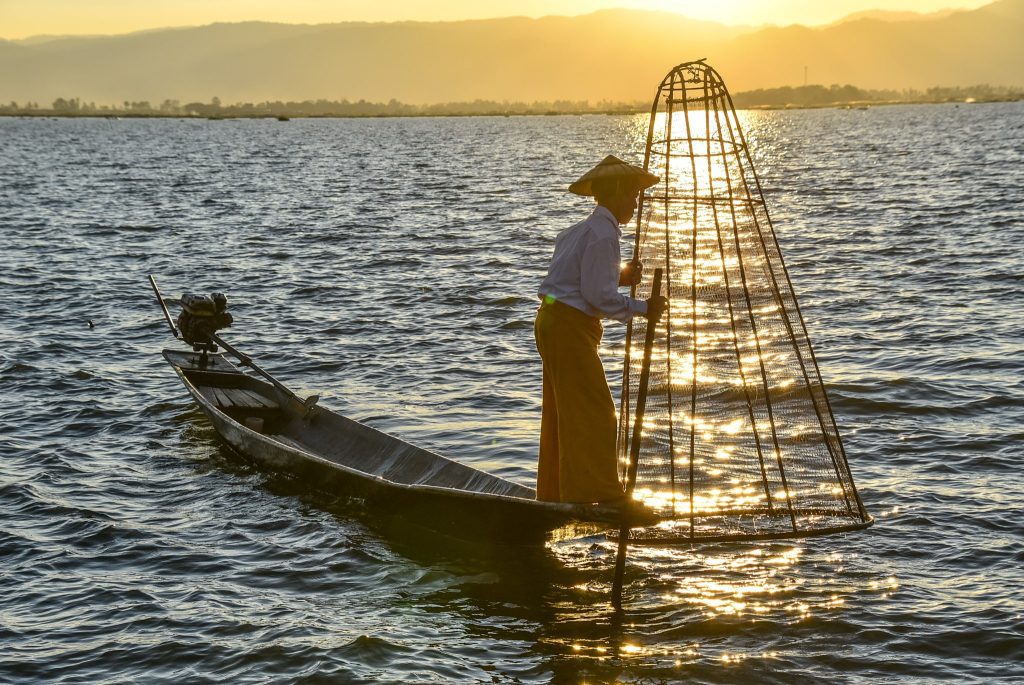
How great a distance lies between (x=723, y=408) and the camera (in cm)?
1477

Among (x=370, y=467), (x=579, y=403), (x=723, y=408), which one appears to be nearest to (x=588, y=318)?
(x=579, y=403)

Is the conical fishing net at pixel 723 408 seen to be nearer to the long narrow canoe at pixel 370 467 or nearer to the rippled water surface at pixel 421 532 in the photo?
the rippled water surface at pixel 421 532

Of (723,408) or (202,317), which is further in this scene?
(202,317)

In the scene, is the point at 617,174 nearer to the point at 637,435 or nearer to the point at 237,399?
the point at 637,435

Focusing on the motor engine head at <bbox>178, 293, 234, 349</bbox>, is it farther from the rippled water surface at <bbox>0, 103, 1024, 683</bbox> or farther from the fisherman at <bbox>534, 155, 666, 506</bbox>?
the fisherman at <bbox>534, 155, 666, 506</bbox>

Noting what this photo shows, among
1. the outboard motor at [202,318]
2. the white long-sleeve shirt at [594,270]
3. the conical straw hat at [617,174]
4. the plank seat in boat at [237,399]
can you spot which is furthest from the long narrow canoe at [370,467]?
the conical straw hat at [617,174]

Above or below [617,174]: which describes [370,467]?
below

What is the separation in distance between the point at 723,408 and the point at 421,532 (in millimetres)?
5792

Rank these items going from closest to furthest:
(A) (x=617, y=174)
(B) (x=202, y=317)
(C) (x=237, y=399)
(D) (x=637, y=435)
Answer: (A) (x=617, y=174) → (D) (x=637, y=435) → (C) (x=237, y=399) → (B) (x=202, y=317)

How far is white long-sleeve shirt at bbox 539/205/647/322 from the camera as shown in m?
7.79

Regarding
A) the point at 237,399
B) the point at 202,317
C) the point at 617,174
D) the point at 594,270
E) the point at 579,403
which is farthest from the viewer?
the point at 202,317

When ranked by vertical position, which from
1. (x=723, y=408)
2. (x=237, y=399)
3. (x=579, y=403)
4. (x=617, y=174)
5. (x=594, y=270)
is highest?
(x=617, y=174)

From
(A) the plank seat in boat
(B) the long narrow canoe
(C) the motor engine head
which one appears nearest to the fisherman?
(B) the long narrow canoe

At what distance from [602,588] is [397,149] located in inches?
3677
